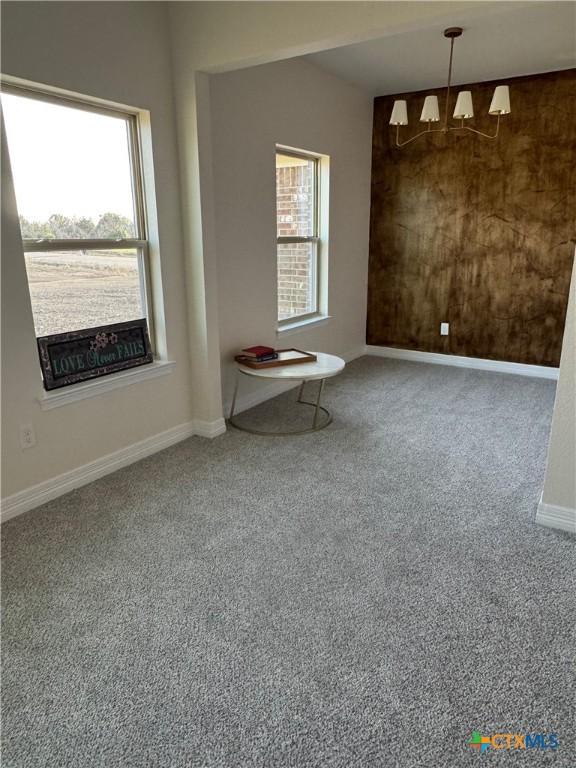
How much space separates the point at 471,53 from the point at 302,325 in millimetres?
2357

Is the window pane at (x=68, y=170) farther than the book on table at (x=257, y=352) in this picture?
No

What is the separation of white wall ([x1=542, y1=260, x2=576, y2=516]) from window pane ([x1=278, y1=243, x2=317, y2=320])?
2515mm

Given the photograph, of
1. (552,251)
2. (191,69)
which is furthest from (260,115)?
(552,251)

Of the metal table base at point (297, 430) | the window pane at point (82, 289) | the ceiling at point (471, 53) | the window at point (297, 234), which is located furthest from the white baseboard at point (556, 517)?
the ceiling at point (471, 53)

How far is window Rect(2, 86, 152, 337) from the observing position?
2438 mm

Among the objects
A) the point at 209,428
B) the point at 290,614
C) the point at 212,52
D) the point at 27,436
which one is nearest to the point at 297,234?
the point at 212,52

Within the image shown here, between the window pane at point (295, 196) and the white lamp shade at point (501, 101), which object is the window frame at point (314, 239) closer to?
the window pane at point (295, 196)

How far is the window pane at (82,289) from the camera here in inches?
101

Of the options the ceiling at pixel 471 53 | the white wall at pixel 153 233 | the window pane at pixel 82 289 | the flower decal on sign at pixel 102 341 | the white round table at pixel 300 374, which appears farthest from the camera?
the white round table at pixel 300 374

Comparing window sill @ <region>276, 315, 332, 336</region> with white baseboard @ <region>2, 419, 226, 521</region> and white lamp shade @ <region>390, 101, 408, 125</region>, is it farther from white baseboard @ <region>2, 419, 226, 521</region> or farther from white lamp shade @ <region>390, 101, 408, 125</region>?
white lamp shade @ <region>390, 101, 408, 125</region>

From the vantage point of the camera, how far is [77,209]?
106 inches

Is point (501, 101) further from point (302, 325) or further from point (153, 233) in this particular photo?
point (153, 233)

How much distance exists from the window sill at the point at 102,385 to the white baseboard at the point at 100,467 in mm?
378

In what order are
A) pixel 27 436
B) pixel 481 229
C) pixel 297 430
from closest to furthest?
pixel 27 436 → pixel 297 430 → pixel 481 229
